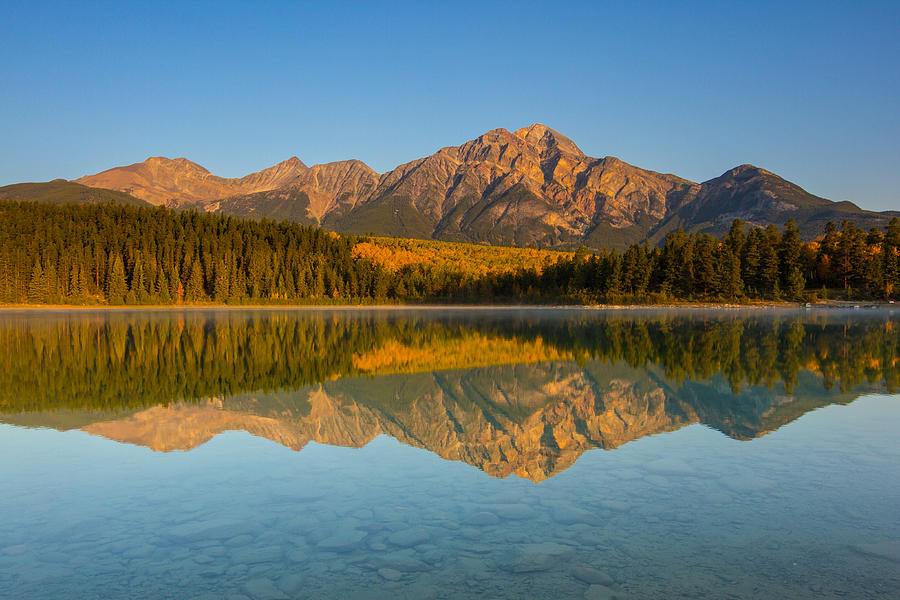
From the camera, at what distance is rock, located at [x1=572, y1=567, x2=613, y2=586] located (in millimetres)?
6430

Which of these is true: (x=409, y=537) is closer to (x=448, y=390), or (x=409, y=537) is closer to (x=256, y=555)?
(x=256, y=555)

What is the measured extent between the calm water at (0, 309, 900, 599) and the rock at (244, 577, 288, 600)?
2cm

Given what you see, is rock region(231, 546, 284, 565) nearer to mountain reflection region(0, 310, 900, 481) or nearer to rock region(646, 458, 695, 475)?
mountain reflection region(0, 310, 900, 481)

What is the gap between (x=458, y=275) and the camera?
435ft

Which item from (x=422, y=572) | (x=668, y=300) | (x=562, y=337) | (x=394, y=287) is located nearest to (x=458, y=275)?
(x=394, y=287)

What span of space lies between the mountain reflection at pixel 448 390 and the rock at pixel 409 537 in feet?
10.1

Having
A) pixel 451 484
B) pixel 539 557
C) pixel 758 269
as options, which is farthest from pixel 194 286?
pixel 539 557

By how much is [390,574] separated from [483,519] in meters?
2.06

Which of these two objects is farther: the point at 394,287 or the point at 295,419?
the point at 394,287

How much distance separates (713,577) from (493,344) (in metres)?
27.1

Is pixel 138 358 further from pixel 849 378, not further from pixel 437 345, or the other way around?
pixel 849 378

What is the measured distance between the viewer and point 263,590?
249 inches

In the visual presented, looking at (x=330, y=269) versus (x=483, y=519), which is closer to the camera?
(x=483, y=519)

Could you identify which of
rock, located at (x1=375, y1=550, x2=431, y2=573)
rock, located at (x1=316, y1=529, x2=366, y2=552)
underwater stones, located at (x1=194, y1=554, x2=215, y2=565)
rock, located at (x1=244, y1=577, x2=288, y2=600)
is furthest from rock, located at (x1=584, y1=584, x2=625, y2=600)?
underwater stones, located at (x1=194, y1=554, x2=215, y2=565)
